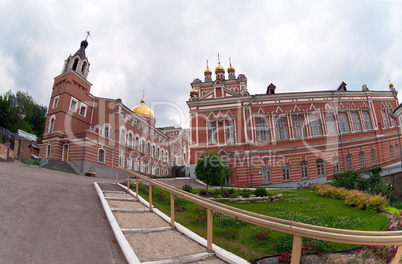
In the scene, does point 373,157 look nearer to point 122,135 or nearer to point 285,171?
point 285,171

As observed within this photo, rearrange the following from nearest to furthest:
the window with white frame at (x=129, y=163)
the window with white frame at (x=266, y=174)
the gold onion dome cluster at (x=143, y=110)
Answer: the window with white frame at (x=266, y=174) < the window with white frame at (x=129, y=163) < the gold onion dome cluster at (x=143, y=110)

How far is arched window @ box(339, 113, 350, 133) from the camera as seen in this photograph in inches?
1209

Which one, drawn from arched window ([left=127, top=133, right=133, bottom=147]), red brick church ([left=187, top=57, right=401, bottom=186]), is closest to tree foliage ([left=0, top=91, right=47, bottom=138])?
arched window ([left=127, top=133, right=133, bottom=147])

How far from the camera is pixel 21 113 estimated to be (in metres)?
43.6

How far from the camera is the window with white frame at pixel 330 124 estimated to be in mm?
30234

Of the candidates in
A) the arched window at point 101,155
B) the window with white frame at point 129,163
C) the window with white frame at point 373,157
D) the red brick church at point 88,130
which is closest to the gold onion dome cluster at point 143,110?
the red brick church at point 88,130

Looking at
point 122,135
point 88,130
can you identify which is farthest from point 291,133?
point 88,130

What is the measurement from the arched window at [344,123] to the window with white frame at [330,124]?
103 cm

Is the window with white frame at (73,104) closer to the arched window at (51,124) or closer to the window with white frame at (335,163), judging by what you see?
the arched window at (51,124)

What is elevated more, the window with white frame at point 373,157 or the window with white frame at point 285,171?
the window with white frame at point 373,157

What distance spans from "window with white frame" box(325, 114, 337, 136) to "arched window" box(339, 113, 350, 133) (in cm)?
103

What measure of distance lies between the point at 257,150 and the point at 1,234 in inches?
1064

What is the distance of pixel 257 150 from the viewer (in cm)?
2895

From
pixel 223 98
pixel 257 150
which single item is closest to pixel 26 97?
pixel 223 98
